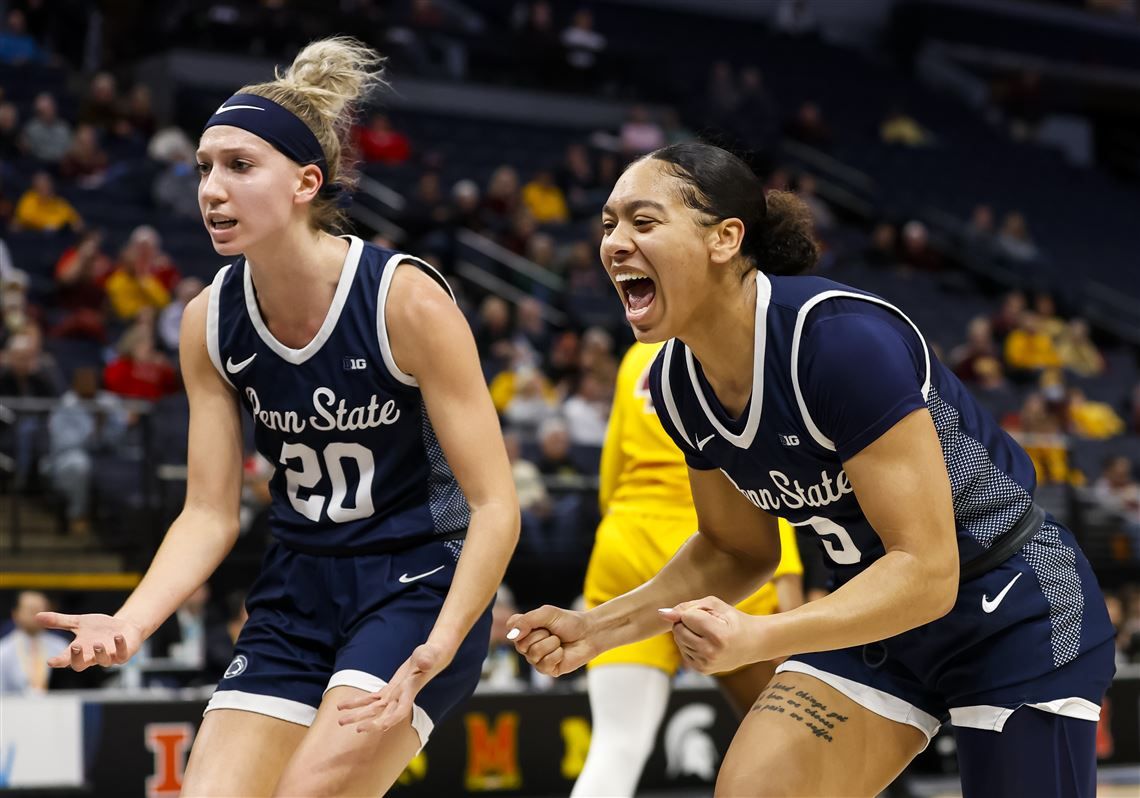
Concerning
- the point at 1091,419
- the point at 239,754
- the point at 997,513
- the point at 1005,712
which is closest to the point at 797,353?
the point at 997,513

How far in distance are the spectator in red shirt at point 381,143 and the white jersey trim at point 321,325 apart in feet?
38.6

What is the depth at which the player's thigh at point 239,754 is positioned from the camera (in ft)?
9.98

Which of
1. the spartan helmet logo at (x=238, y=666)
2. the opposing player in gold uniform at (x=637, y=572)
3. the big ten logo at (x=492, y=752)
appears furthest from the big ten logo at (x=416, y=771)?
the spartan helmet logo at (x=238, y=666)

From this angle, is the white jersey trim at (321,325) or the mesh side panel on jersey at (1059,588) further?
the white jersey trim at (321,325)

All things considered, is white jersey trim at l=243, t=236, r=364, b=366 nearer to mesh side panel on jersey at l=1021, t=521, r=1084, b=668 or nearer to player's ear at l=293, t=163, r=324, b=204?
player's ear at l=293, t=163, r=324, b=204

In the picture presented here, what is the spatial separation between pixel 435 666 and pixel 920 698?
0.99m

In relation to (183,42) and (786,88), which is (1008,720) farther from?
(786,88)

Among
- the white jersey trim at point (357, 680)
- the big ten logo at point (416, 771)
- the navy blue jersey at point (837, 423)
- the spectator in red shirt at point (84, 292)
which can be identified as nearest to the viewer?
the navy blue jersey at point (837, 423)

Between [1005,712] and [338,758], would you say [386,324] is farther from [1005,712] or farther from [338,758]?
[1005,712]

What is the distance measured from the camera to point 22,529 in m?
8.63

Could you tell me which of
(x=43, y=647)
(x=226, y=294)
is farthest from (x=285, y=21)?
(x=226, y=294)

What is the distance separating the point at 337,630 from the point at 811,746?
3.32 ft

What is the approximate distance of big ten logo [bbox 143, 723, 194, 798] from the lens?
641 centimetres

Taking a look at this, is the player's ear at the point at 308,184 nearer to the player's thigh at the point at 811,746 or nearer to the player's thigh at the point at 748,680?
the player's thigh at the point at 811,746
